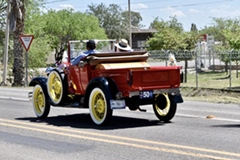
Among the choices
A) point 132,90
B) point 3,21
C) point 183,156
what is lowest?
point 183,156

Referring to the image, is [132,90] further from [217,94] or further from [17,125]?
[217,94]

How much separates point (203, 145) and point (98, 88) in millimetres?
3080

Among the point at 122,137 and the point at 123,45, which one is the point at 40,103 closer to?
the point at 123,45

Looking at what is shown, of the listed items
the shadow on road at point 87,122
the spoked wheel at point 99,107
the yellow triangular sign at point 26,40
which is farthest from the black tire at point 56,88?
the yellow triangular sign at point 26,40

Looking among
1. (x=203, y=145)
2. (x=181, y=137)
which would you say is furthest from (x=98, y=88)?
(x=203, y=145)

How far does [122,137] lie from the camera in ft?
32.5

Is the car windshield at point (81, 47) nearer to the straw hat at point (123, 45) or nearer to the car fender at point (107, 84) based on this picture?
the straw hat at point (123, 45)

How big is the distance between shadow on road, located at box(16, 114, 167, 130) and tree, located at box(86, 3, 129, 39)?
9008 centimetres

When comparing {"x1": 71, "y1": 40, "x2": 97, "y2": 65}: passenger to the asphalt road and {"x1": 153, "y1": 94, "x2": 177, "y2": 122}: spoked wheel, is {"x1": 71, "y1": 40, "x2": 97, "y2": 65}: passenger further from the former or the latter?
{"x1": 153, "y1": 94, "x2": 177, "y2": 122}: spoked wheel

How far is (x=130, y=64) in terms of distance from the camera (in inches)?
465

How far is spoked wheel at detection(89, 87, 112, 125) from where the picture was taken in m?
11.1

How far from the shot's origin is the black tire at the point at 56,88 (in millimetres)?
12367

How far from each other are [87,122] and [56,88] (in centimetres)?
112

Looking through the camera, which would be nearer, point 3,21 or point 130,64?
point 130,64
